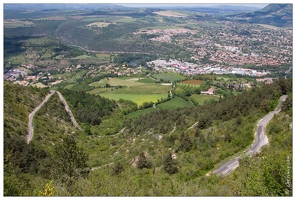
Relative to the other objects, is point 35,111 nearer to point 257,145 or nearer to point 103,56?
point 257,145

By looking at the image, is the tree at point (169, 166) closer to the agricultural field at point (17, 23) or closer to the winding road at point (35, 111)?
the winding road at point (35, 111)

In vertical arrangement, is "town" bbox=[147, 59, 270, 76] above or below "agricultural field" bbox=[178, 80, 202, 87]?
below

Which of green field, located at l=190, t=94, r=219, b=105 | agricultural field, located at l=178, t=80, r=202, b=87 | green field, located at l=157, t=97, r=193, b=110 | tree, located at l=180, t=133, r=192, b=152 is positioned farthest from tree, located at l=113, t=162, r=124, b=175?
agricultural field, located at l=178, t=80, r=202, b=87

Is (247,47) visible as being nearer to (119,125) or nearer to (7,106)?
(119,125)

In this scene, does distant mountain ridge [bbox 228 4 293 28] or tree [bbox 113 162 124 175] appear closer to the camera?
tree [bbox 113 162 124 175]

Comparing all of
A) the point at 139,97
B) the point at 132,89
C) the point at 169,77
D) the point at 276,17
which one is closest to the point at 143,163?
the point at 139,97

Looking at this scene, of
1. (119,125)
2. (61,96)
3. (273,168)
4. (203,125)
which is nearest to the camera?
(273,168)

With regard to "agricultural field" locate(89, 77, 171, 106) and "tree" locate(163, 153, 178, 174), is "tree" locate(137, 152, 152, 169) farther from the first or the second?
"agricultural field" locate(89, 77, 171, 106)

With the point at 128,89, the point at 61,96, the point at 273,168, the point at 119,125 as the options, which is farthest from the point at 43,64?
the point at 273,168
